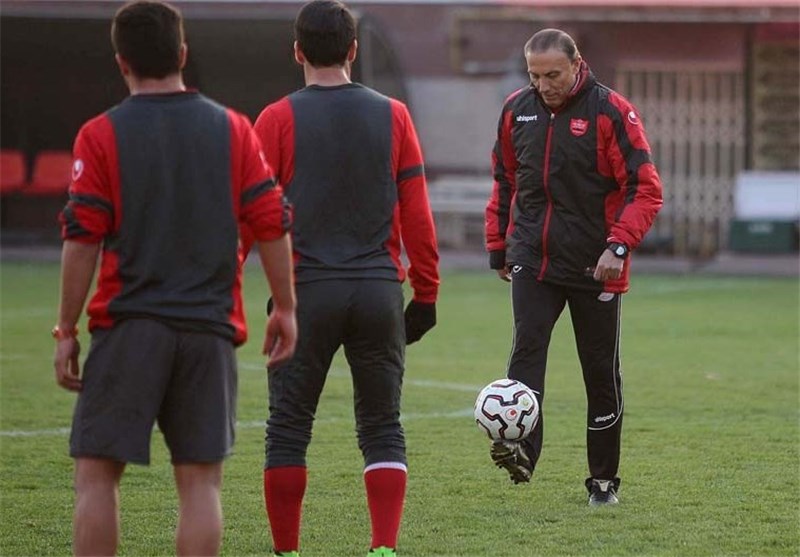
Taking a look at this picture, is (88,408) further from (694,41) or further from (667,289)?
(694,41)

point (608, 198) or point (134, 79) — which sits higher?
point (134, 79)

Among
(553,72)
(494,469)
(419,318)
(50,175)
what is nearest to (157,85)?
(419,318)

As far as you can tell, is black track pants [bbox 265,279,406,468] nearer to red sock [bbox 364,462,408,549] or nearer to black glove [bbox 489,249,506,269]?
red sock [bbox 364,462,408,549]

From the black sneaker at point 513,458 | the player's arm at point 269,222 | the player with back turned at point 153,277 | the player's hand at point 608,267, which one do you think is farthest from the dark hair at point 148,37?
the black sneaker at point 513,458

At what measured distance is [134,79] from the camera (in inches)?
200

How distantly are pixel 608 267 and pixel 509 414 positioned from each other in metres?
0.75

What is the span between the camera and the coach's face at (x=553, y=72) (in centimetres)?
733

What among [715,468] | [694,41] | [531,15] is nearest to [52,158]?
[531,15]

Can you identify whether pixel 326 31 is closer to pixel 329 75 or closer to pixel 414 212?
pixel 329 75

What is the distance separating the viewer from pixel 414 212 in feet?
20.2

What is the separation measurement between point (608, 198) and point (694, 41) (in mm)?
20118

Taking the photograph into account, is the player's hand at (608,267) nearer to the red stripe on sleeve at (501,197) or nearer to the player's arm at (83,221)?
the red stripe on sleeve at (501,197)

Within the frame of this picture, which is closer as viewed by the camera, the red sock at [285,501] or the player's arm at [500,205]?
the red sock at [285,501]

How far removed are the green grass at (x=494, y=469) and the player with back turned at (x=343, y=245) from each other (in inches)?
20.3
